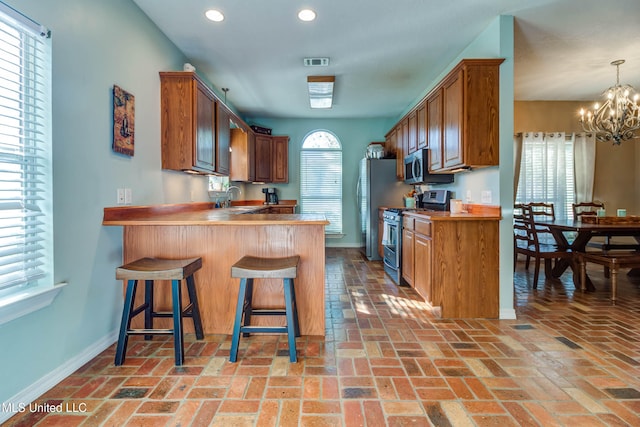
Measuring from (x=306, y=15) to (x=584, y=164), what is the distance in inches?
202

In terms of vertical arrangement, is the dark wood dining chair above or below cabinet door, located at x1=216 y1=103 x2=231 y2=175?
below

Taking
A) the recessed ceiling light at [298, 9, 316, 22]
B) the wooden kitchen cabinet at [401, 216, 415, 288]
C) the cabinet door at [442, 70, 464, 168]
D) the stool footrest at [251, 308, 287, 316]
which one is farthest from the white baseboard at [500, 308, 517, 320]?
the recessed ceiling light at [298, 9, 316, 22]

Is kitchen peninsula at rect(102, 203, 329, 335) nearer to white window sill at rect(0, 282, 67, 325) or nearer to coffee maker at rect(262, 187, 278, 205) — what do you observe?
white window sill at rect(0, 282, 67, 325)

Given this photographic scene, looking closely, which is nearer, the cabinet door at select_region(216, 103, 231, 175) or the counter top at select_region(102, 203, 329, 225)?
the counter top at select_region(102, 203, 329, 225)

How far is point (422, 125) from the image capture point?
3.81 metres

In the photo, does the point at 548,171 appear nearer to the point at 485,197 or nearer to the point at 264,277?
the point at 485,197

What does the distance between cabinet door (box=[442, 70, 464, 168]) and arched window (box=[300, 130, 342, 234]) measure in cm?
326

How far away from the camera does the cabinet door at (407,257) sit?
3326 millimetres

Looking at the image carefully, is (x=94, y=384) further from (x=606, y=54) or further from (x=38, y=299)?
(x=606, y=54)

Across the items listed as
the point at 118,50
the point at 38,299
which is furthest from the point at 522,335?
the point at 118,50

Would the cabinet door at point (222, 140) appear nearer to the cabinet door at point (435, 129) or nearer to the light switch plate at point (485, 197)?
the cabinet door at point (435, 129)

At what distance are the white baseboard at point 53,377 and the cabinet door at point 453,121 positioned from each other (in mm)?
Result: 3187

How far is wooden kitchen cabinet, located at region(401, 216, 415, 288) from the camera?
3309mm

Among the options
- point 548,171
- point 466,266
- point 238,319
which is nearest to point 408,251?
point 466,266
